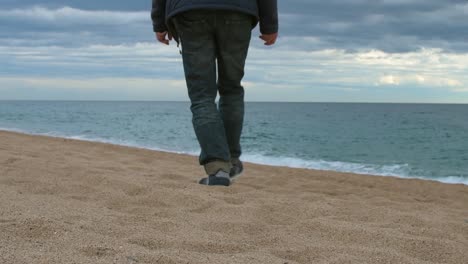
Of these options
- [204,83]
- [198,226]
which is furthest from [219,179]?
[198,226]

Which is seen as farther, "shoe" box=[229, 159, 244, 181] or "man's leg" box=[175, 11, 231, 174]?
"shoe" box=[229, 159, 244, 181]

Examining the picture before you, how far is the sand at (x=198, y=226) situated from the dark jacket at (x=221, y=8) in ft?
4.11

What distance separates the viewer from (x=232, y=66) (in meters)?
4.04

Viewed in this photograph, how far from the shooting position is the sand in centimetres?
222

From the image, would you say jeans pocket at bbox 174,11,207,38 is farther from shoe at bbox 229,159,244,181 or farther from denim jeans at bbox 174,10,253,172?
shoe at bbox 229,159,244,181

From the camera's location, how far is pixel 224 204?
131 inches

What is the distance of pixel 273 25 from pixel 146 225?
2.03 metres

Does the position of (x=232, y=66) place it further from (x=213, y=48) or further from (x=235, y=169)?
(x=235, y=169)

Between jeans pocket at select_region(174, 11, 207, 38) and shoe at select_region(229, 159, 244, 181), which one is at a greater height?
jeans pocket at select_region(174, 11, 207, 38)

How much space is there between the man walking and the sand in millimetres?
326

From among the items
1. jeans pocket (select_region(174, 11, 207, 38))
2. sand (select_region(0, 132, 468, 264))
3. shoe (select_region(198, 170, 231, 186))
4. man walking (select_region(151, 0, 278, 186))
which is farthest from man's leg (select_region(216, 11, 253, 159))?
sand (select_region(0, 132, 468, 264))

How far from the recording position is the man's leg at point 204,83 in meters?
3.91

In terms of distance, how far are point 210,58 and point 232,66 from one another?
189 mm

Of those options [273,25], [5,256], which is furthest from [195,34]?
[5,256]
